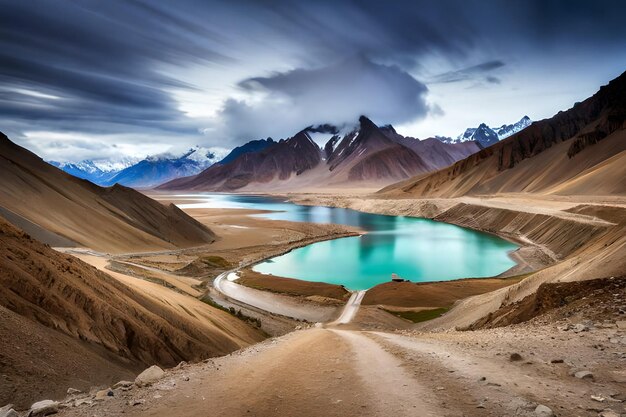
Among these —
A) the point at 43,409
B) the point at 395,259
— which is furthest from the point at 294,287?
the point at 43,409

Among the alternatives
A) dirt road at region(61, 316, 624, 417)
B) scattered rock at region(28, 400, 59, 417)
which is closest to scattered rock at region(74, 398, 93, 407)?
dirt road at region(61, 316, 624, 417)

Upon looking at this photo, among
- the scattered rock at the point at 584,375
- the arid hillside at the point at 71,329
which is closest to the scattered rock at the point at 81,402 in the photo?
the arid hillside at the point at 71,329

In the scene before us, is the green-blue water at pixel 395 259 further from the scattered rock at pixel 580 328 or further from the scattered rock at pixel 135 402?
the scattered rock at pixel 135 402

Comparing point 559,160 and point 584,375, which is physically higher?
point 559,160

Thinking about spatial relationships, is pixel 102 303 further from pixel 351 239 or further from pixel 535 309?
pixel 351 239

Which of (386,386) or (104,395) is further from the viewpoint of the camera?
(386,386)

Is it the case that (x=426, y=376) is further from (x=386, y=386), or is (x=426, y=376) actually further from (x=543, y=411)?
(x=543, y=411)

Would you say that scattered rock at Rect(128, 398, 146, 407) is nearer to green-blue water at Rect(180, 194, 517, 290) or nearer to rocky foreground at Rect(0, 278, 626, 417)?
rocky foreground at Rect(0, 278, 626, 417)
